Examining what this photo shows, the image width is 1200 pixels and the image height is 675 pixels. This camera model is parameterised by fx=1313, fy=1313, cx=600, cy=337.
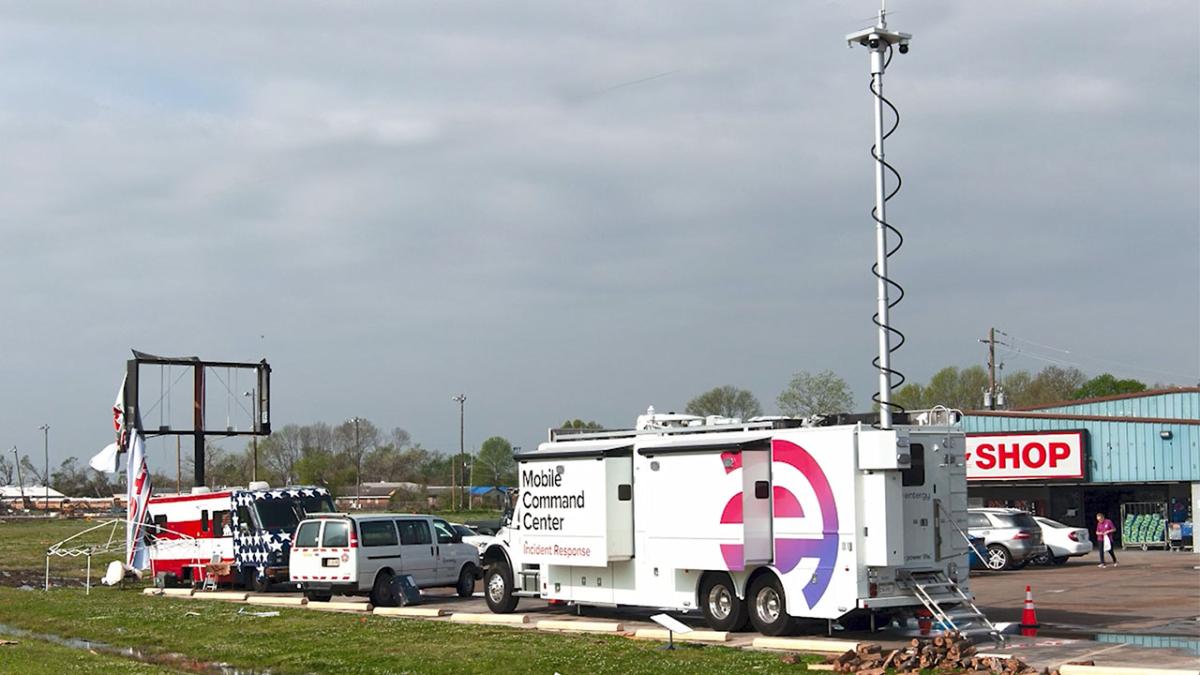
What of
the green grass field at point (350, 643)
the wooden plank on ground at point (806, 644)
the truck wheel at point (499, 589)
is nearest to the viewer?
the green grass field at point (350, 643)

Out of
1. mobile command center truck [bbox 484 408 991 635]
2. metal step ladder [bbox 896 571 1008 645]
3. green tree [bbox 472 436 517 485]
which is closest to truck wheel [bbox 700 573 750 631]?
mobile command center truck [bbox 484 408 991 635]

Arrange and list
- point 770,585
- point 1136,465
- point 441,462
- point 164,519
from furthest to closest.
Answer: point 441,462 < point 1136,465 < point 164,519 < point 770,585

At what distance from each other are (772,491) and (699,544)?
1429 mm

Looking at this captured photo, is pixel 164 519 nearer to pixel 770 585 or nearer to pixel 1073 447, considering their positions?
pixel 770 585

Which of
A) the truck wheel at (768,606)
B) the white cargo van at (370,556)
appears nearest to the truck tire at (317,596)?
the white cargo van at (370,556)

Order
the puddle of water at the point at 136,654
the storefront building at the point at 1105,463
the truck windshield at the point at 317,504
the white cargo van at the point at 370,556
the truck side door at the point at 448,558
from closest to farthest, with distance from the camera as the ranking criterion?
1. the puddle of water at the point at 136,654
2. the white cargo van at the point at 370,556
3. the truck side door at the point at 448,558
4. the truck windshield at the point at 317,504
5. the storefront building at the point at 1105,463

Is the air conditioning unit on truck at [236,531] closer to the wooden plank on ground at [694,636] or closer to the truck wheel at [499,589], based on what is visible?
the truck wheel at [499,589]

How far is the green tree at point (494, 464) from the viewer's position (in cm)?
13675

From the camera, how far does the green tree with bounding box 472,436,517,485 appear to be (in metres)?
137

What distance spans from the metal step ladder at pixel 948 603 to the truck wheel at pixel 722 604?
98.3 inches

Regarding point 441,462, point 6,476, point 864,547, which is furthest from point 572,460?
point 6,476

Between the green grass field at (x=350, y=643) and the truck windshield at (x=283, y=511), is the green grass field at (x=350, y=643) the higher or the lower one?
the lower one

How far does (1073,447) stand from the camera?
137ft

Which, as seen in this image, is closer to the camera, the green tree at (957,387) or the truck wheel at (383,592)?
the truck wheel at (383,592)
